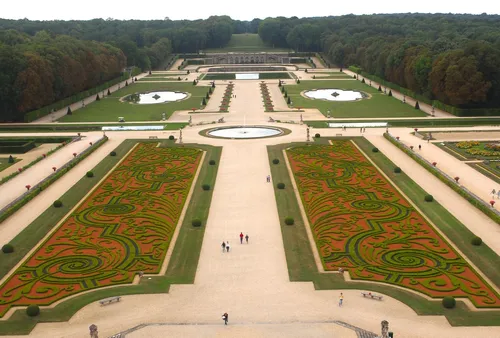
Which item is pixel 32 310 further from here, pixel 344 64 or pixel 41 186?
pixel 344 64

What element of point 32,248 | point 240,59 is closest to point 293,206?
point 32,248

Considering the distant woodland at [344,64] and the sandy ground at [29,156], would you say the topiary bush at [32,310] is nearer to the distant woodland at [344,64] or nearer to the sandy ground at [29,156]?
the sandy ground at [29,156]

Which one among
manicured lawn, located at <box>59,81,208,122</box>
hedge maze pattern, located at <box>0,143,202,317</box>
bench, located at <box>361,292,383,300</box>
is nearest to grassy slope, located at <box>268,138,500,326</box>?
bench, located at <box>361,292,383,300</box>

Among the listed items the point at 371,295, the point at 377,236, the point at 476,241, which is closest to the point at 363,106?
the point at 377,236

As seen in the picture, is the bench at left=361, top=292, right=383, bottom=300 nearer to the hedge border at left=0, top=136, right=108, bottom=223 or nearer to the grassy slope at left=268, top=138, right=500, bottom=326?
the grassy slope at left=268, top=138, right=500, bottom=326

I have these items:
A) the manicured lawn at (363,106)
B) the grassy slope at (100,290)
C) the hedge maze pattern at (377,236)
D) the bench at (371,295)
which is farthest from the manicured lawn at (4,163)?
the manicured lawn at (363,106)

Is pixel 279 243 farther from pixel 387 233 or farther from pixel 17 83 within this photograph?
pixel 17 83

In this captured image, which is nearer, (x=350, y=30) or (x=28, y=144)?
(x=28, y=144)
